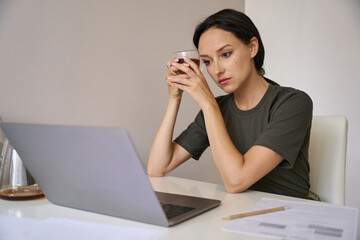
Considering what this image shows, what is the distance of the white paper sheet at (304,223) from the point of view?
1.93ft

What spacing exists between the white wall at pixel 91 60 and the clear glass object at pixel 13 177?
15.8 inches

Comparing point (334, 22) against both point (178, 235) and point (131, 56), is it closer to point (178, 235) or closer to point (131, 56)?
point (131, 56)

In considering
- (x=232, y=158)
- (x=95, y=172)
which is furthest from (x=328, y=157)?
(x=95, y=172)

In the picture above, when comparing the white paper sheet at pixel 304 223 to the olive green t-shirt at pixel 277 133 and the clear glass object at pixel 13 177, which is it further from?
the clear glass object at pixel 13 177

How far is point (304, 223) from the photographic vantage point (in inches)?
25.5

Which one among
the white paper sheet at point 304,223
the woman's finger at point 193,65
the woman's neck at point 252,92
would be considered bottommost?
the white paper sheet at point 304,223

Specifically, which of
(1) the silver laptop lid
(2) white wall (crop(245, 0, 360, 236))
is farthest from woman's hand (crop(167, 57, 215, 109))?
(2) white wall (crop(245, 0, 360, 236))

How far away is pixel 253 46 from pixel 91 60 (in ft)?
2.33

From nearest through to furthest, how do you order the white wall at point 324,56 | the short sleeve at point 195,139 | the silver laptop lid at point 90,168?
the silver laptop lid at point 90,168 < the short sleeve at point 195,139 < the white wall at point 324,56

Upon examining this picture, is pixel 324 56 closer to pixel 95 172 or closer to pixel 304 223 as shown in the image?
pixel 304 223

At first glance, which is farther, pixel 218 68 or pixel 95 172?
pixel 218 68

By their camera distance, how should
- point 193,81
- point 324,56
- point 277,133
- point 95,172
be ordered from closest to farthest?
point 95,172, point 277,133, point 193,81, point 324,56

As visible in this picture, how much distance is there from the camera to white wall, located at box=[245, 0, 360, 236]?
2314 millimetres

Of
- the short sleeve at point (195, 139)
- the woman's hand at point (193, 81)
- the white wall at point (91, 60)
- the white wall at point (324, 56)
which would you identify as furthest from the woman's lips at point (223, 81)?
the white wall at point (324, 56)
